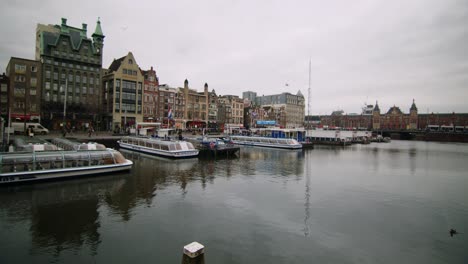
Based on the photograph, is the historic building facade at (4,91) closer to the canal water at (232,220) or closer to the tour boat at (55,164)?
the tour boat at (55,164)

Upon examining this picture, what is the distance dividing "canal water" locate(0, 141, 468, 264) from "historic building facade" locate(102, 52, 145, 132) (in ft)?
201

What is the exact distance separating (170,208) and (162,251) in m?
Result: 6.40

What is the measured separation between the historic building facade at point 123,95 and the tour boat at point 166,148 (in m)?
34.8

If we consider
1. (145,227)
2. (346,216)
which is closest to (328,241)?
(346,216)

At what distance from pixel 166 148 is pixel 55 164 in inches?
803

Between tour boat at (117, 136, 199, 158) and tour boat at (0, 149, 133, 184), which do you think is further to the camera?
tour boat at (117, 136, 199, 158)

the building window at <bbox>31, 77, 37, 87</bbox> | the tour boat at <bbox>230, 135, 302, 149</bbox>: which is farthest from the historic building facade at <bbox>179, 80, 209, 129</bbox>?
the building window at <bbox>31, 77, 37, 87</bbox>

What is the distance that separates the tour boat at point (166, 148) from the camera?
44.4 meters

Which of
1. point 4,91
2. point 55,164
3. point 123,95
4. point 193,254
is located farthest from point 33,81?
point 193,254

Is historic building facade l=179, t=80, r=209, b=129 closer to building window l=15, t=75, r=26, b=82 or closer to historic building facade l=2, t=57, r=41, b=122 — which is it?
historic building facade l=2, t=57, r=41, b=122

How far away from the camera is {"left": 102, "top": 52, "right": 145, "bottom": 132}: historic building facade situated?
8444 centimetres

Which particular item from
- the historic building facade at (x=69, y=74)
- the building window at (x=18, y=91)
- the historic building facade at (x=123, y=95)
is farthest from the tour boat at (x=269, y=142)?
the building window at (x=18, y=91)

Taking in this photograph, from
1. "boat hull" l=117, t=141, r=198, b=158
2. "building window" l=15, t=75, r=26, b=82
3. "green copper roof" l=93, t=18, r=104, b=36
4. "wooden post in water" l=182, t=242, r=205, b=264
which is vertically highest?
"green copper roof" l=93, t=18, r=104, b=36

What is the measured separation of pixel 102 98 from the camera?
89312 mm
